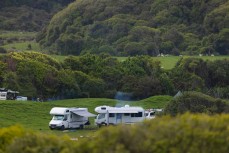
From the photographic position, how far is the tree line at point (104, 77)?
195ft

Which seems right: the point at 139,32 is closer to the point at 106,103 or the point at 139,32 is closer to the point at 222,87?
the point at 222,87

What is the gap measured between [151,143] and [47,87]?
4672 centimetres

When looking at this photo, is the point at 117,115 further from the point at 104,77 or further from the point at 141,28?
the point at 141,28

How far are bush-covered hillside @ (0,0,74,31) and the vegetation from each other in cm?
12584

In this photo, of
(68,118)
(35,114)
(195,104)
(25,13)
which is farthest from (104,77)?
(25,13)

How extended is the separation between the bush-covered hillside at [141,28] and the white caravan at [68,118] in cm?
5617

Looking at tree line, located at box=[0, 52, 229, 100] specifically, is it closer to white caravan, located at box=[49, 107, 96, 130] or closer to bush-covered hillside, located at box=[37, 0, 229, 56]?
white caravan, located at box=[49, 107, 96, 130]

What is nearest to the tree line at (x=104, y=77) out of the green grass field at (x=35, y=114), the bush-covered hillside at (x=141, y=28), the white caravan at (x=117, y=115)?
the green grass field at (x=35, y=114)

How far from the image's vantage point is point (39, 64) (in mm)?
60875

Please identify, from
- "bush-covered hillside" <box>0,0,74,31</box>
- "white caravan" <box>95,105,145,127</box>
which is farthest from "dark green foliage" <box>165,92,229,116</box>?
"bush-covered hillside" <box>0,0,74,31</box>

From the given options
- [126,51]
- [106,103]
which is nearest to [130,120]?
[106,103]

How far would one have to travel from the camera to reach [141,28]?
10662 cm

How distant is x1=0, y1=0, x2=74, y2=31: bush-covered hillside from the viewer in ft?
462

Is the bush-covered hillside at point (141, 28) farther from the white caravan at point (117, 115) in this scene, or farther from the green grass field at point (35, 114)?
the white caravan at point (117, 115)
